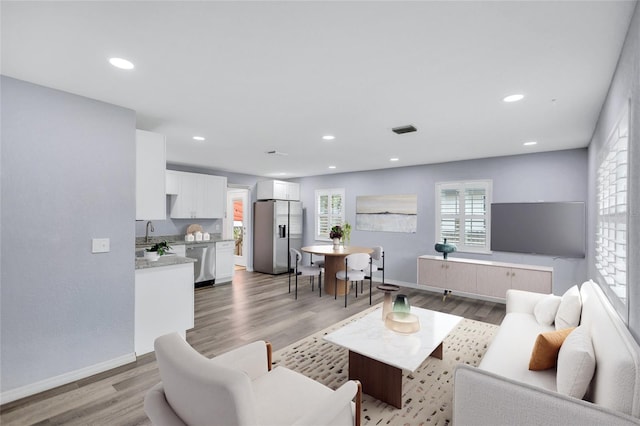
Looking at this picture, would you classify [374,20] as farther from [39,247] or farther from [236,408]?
[39,247]

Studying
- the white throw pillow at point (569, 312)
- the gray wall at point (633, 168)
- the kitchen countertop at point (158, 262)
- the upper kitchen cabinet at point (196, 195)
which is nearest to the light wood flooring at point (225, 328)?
the kitchen countertop at point (158, 262)

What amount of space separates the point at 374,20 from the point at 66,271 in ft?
9.64

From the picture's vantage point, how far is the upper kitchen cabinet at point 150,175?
2.99m

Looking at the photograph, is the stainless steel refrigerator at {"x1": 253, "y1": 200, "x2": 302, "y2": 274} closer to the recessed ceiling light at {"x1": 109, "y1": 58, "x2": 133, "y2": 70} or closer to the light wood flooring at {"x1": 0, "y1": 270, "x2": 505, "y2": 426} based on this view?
the light wood flooring at {"x1": 0, "y1": 270, "x2": 505, "y2": 426}

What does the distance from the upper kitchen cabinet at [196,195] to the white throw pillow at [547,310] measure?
5.50m

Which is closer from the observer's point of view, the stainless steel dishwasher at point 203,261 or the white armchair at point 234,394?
the white armchair at point 234,394

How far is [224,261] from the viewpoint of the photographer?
19.7 feet

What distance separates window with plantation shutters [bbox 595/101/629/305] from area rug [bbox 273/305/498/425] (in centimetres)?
136

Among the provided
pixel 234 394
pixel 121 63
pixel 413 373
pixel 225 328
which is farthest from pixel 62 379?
pixel 413 373

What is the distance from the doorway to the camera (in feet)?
24.4

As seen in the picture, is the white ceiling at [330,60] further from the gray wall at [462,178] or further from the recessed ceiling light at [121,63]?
the gray wall at [462,178]

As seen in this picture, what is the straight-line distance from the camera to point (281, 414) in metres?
1.49

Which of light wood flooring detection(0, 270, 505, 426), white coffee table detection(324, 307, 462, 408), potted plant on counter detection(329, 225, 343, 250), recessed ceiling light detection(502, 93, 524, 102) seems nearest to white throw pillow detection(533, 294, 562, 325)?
white coffee table detection(324, 307, 462, 408)

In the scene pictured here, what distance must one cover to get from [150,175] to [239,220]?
4865 millimetres
